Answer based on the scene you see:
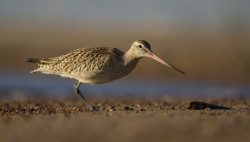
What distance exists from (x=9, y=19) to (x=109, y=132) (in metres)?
108

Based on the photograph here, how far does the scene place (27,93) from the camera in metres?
20.5

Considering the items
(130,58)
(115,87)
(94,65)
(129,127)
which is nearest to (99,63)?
(94,65)

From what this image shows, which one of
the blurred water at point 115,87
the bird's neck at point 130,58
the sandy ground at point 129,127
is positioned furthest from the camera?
the blurred water at point 115,87

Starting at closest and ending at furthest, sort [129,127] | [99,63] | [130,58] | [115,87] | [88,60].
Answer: [129,127], [99,63], [88,60], [130,58], [115,87]

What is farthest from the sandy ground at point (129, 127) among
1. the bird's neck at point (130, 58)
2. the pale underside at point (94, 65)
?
the bird's neck at point (130, 58)

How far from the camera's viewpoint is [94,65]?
40.0ft

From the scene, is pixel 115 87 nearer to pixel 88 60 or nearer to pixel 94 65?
pixel 88 60

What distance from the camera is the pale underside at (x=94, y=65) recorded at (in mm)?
12203

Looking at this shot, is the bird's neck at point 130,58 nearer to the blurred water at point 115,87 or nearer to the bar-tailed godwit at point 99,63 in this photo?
the bar-tailed godwit at point 99,63

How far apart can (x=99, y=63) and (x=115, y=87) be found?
479 inches

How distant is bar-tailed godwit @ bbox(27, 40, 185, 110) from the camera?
40.1 feet

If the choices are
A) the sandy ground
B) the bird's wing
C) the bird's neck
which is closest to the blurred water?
the bird's wing

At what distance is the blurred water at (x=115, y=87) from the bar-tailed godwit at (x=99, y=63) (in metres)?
7.67

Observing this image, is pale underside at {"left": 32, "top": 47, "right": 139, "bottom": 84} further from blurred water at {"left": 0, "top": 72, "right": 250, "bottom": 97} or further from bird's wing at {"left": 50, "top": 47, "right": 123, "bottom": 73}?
blurred water at {"left": 0, "top": 72, "right": 250, "bottom": 97}
